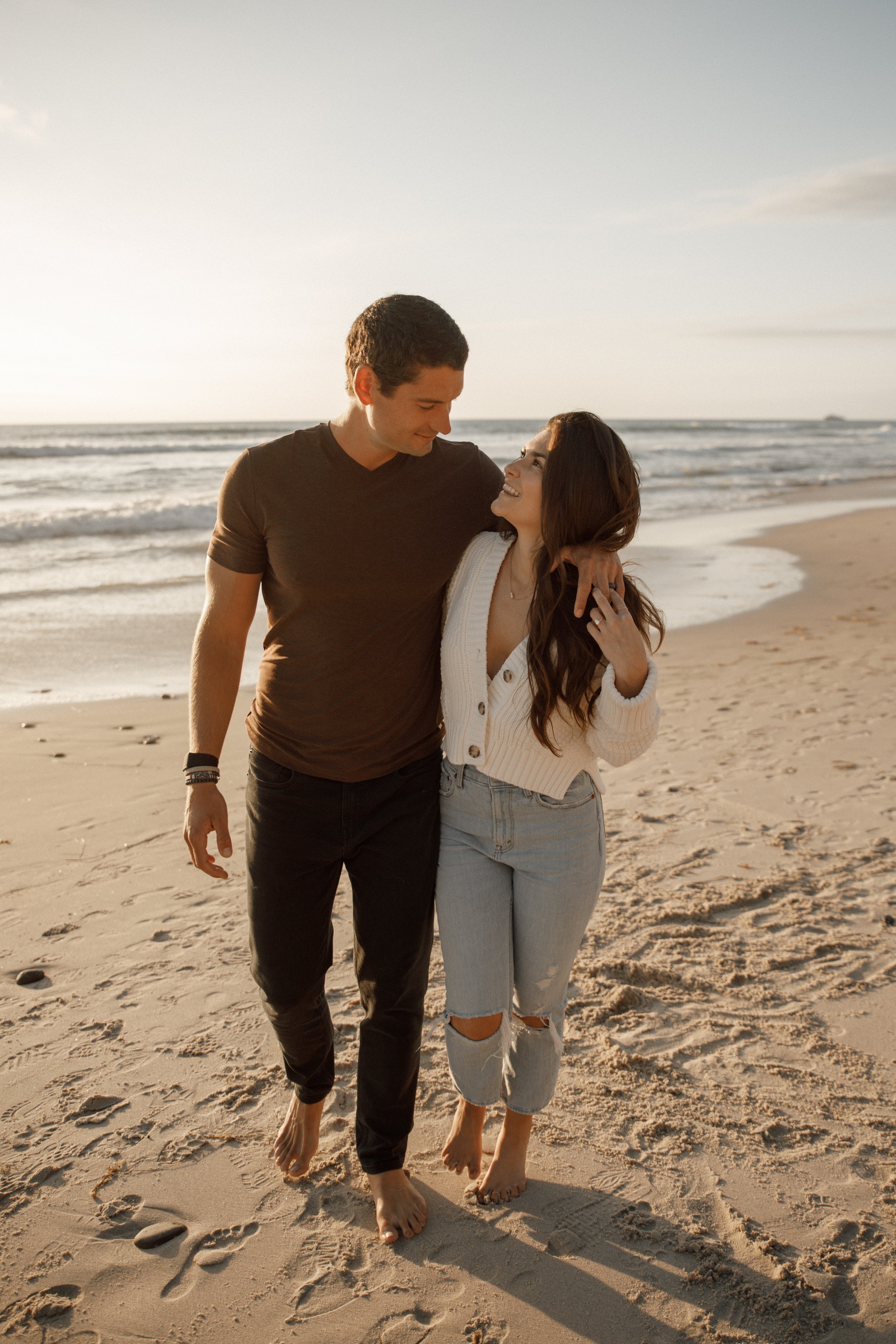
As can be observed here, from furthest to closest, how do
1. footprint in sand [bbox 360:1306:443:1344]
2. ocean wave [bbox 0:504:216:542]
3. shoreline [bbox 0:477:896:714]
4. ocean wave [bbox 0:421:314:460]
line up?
ocean wave [bbox 0:421:314:460]
ocean wave [bbox 0:504:216:542]
shoreline [bbox 0:477:896:714]
footprint in sand [bbox 360:1306:443:1344]


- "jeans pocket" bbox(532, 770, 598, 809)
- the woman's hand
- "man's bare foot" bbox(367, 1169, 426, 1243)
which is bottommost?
"man's bare foot" bbox(367, 1169, 426, 1243)

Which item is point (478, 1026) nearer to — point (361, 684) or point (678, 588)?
point (361, 684)

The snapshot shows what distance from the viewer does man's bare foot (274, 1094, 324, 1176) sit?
2.67 metres

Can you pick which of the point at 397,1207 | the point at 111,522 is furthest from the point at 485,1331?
the point at 111,522

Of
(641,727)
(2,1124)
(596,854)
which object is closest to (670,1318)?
(596,854)

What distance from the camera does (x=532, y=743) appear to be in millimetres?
2387

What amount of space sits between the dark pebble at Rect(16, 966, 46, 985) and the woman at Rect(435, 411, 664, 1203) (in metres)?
1.81

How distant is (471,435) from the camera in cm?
5453

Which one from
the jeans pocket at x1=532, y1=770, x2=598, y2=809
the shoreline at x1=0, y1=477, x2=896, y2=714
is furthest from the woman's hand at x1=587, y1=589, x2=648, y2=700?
the shoreline at x1=0, y1=477, x2=896, y2=714

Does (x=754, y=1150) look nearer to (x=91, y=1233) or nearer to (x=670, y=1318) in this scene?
(x=670, y=1318)

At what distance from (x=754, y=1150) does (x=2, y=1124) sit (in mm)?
2181

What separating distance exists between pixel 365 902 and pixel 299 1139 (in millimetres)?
780

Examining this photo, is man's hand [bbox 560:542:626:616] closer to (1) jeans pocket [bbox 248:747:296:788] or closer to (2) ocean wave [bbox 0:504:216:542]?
(1) jeans pocket [bbox 248:747:296:788]

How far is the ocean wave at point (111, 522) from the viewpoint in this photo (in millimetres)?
15336
